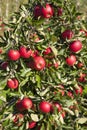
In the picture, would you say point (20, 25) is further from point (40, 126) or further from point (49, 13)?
point (40, 126)

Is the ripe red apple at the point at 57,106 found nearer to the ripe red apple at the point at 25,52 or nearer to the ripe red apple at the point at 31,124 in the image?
the ripe red apple at the point at 31,124

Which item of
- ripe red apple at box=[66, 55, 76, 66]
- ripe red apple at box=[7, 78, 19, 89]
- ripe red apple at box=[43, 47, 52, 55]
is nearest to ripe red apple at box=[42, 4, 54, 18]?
ripe red apple at box=[43, 47, 52, 55]

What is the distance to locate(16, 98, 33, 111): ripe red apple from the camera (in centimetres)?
328

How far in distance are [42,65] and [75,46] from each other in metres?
0.37

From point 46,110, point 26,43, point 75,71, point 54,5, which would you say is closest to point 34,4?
point 54,5

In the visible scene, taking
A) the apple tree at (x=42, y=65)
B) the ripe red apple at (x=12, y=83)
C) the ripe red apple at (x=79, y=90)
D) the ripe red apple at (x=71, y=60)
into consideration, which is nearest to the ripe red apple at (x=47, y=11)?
the apple tree at (x=42, y=65)

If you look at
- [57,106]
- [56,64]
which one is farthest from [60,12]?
[57,106]

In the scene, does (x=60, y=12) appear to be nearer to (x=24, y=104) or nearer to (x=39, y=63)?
(x=39, y=63)

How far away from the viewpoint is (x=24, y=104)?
128 inches

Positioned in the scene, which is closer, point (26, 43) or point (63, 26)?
point (26, 43)

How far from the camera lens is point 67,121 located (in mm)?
3826

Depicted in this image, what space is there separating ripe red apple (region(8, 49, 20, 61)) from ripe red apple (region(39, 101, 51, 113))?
47 cm

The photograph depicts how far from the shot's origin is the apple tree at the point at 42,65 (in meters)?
3.28

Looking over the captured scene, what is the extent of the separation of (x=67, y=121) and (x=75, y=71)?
591 mm
